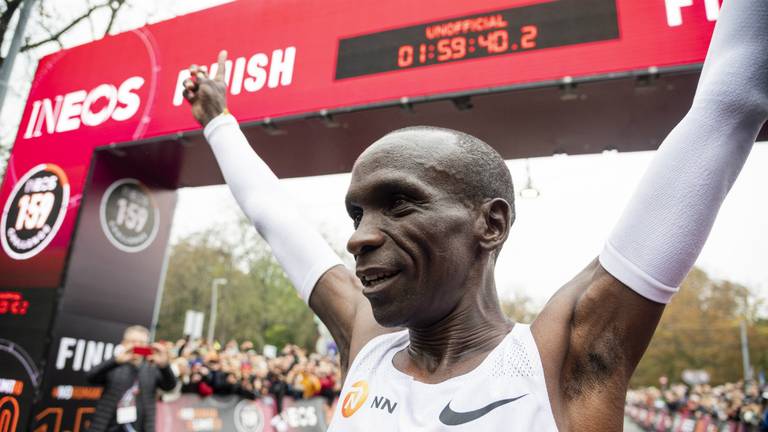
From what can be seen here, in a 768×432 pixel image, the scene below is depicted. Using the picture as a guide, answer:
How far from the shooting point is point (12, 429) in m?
5.47

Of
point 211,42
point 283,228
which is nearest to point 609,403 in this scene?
point 283,228

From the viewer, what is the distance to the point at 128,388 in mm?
6172

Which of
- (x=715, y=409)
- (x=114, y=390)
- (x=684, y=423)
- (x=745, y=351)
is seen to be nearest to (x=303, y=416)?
(x=114, y=390)

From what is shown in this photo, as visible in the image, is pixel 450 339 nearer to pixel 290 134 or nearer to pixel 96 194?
pixel 290 134

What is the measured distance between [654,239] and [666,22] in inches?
145

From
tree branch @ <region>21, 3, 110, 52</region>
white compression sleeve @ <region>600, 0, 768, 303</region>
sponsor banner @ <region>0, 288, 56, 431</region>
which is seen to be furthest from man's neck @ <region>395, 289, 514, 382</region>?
tree branch @ <region>21, 3, 110, 52</region>

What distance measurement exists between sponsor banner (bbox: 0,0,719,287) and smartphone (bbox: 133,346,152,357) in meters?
1.11

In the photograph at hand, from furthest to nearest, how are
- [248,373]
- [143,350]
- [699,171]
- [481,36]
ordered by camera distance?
1. [248,373]
2. [143,350]
3. [481,36]
4. [699,171]

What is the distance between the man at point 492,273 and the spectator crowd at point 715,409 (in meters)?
10.5

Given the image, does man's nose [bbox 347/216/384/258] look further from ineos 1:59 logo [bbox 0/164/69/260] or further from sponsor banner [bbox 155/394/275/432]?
sponsor banner [bbox 155/394/275/432]

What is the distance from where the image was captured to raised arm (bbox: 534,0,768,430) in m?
0.96

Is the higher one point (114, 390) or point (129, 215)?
point (129, 215)

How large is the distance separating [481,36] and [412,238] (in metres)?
3.70

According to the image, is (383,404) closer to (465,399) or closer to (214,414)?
(465,399)
